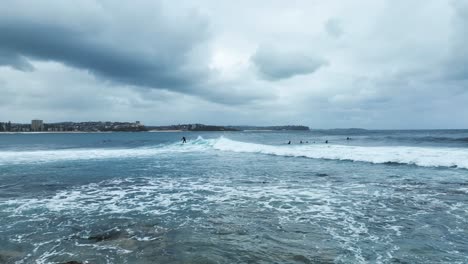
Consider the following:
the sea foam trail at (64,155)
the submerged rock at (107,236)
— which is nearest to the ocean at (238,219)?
the submerged rock at (107,236)

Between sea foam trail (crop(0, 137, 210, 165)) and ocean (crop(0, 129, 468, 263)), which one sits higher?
ocean (crop(0, 129, 468, 263))

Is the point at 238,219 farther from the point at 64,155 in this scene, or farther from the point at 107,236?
the point at 64,155

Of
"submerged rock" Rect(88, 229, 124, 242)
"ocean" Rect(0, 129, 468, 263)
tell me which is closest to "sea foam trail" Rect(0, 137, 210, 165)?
Result: "ocean" Rect(0, 129, 468, 263)

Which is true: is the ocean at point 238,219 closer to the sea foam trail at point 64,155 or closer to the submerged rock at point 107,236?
the submerged rock at point 107,236

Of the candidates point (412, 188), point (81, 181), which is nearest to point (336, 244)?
point (412, 188)

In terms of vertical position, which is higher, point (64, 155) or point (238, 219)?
point (238, 219)

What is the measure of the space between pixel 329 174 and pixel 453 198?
7.61 metres

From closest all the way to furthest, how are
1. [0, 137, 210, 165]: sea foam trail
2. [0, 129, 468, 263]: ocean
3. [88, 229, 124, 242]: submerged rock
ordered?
1. [0, 129, 468, 263]: ocean
2. [88, 229, 124, 242]: submerged rock
3. [0, 137, 210, 165]: sea foam trail

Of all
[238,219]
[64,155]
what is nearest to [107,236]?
[238,219]

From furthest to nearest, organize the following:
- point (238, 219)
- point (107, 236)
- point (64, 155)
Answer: point (64, 155)
point (238, 219)
point (107, 236)

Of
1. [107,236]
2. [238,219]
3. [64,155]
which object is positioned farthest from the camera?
[64,155]

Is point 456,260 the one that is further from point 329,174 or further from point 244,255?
point 329,174

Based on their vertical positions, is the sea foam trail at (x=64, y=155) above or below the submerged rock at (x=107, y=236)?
below

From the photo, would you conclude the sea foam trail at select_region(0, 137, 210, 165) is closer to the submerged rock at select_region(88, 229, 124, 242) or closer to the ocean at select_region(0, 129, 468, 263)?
the ocean at select_region(0, 129, 468, 263)
